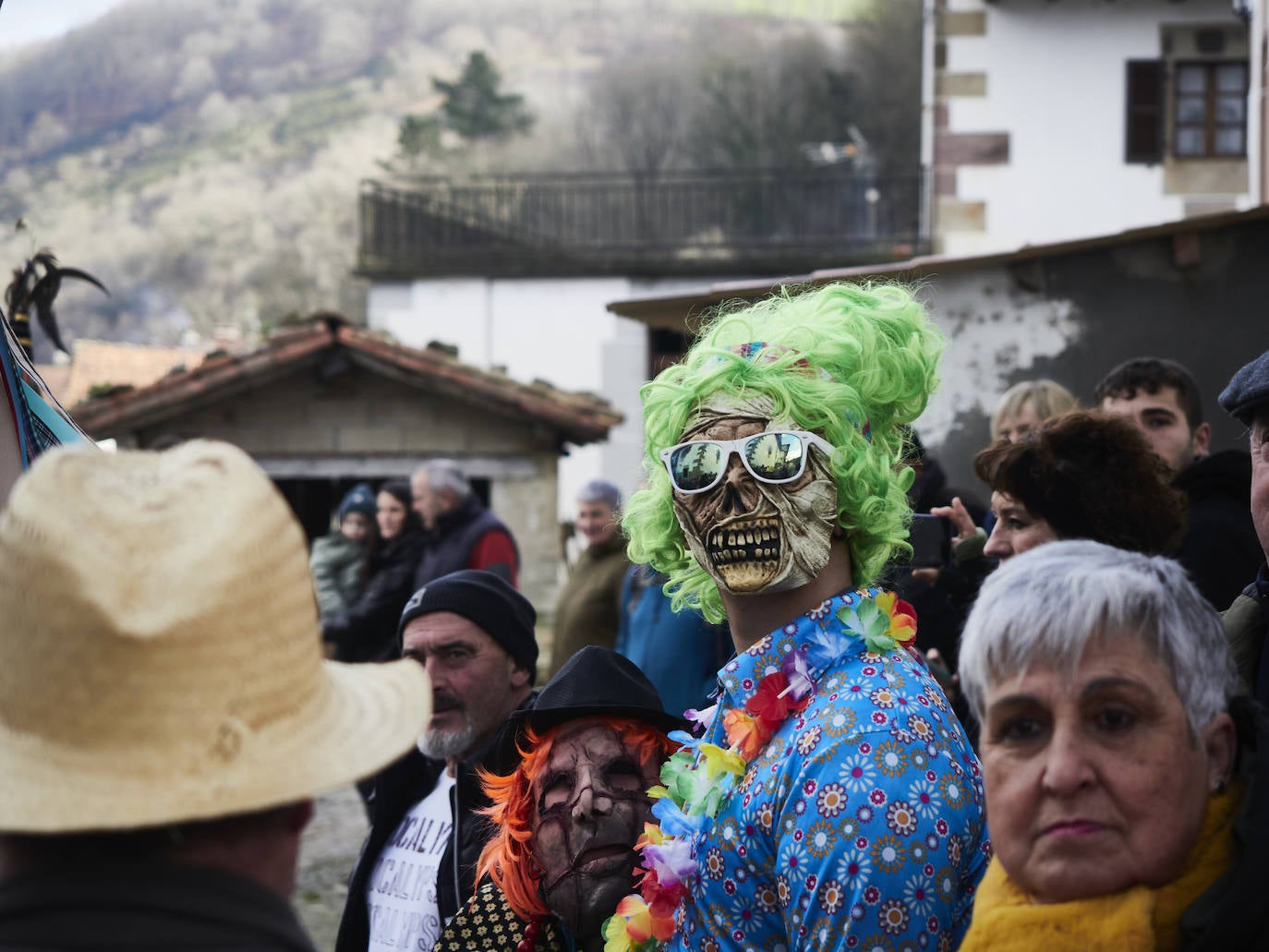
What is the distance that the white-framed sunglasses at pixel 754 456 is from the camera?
2.54 meters

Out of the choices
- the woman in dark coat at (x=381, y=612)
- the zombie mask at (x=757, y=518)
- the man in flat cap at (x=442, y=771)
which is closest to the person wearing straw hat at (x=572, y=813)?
the man in flat cap at (x=442, y=771)

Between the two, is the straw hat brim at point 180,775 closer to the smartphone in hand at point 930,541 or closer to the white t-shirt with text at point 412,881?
the white t-shirt with text at point 412,881

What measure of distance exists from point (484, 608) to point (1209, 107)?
15.9 m

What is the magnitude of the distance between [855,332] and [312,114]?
110069mm

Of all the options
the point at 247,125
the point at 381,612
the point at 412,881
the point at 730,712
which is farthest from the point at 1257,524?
the point at 247,125

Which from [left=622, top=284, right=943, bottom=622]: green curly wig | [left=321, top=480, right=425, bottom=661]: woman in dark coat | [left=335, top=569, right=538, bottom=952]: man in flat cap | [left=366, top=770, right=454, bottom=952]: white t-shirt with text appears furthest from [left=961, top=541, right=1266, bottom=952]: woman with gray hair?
[left=321, top=480, right=425, bottom=661]: woman in dark coat

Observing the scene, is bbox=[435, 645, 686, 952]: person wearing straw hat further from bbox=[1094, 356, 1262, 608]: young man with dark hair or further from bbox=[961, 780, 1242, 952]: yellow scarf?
bbox=[1094, 356, 1262, 608]: young man with dark hair

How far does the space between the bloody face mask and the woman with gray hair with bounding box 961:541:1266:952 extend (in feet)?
3.46

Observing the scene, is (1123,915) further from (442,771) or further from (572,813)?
(442,771)

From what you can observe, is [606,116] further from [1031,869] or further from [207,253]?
[1031,869]

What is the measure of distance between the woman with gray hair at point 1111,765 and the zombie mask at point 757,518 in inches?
25.6

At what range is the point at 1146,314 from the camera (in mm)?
7207

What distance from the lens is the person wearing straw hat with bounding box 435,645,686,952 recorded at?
9.12 feet

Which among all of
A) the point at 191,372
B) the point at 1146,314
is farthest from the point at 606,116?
the point at 1146,314
